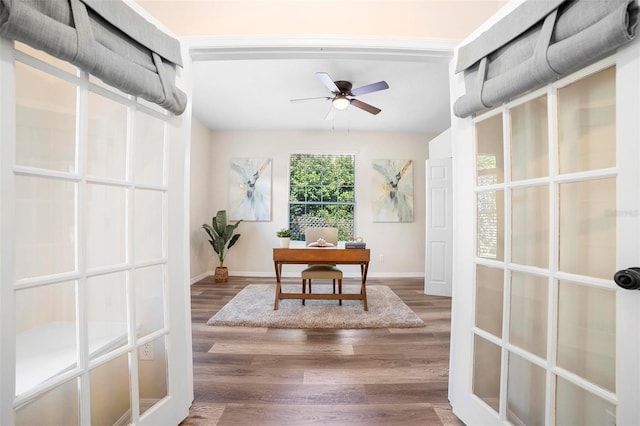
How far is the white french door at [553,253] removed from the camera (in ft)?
2.57

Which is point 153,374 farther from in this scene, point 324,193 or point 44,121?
point 324,193

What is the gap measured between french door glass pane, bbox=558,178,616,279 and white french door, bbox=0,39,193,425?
5.47ft

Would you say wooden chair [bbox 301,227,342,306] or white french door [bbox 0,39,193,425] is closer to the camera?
white french door [bbox 0,39,193,425]

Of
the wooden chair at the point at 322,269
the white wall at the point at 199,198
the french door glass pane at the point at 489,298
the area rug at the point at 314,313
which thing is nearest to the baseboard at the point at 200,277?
the white wall at the point at 199,198

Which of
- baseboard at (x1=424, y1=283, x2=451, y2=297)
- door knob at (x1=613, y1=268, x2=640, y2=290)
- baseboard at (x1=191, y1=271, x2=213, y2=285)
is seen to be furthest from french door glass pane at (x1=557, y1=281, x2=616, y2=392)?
baseboard at (x1=191, y1=271, x2=213, y2=285)

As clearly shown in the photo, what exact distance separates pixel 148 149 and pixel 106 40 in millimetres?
424

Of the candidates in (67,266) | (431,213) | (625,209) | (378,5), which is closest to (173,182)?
(67,266)

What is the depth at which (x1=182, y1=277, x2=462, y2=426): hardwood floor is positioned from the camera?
1417 millimetres

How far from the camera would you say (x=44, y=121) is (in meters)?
0.87

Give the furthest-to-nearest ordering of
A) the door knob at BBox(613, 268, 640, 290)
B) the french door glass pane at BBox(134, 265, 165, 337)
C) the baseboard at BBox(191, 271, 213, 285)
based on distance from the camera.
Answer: the baseboard at BBox(191, 271, 213, 285) < the french door glass pane at BBox(134, 265, 165, 337) < the door knob at BBox(613, 268, 640, 290)

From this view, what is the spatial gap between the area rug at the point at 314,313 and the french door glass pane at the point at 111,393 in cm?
153

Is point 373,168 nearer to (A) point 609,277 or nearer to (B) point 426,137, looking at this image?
(B) point 426,137

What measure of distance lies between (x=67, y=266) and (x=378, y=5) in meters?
1.90

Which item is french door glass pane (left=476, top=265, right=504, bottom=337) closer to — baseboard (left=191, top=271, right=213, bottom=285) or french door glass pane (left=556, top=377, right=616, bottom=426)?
french door glass pane (left=556, top=377, right=616, bottom=426)
